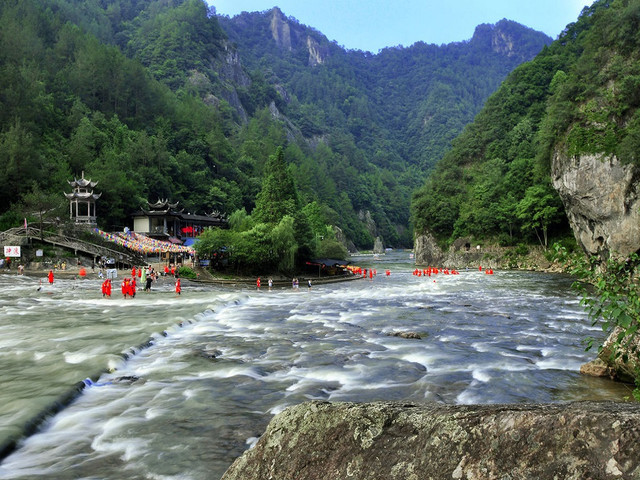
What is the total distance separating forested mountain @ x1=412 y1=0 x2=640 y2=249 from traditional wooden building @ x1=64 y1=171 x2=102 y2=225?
62777 millimetres

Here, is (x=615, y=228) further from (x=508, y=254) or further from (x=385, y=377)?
(x=385, y=377)

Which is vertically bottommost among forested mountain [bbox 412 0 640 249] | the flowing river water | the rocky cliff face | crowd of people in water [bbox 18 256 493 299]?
the flowing river water

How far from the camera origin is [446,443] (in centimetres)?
314

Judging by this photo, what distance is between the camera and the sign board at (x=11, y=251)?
49.0 meters

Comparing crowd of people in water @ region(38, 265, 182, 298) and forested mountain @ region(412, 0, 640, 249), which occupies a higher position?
forested mountain @ region(412, 0, 640, 249)

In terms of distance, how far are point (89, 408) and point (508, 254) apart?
261 ft

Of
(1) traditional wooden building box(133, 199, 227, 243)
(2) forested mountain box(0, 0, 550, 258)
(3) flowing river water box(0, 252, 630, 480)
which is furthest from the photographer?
(2) forested mountain box(0, 0, 550, 258)

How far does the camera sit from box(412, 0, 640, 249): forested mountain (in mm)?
51219

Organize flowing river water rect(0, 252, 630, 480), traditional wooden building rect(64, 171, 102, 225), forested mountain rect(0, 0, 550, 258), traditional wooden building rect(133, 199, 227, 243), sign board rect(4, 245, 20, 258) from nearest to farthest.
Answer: flowing river water rect(0, 252, 630, 480) → sign board rect(4, 245, 20, 258) → traditional wooden building rect(64, 171, 102, 225) → traditional wooden building rect(133, 199, 227, 243) → forested mountain rect(0, 0, 550, 258)

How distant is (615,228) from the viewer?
47875mm

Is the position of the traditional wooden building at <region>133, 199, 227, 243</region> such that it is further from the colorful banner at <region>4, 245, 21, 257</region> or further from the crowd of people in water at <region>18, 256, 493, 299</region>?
the colorful banner at <region>4, 245, 21, 257</region>

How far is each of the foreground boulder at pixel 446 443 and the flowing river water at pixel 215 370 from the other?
15.6 feet

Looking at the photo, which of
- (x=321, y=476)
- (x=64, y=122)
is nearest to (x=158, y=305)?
(x=321, y=476)

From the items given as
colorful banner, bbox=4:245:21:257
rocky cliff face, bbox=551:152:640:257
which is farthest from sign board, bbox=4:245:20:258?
rocky cliff face, bbox=551:152:640:257
